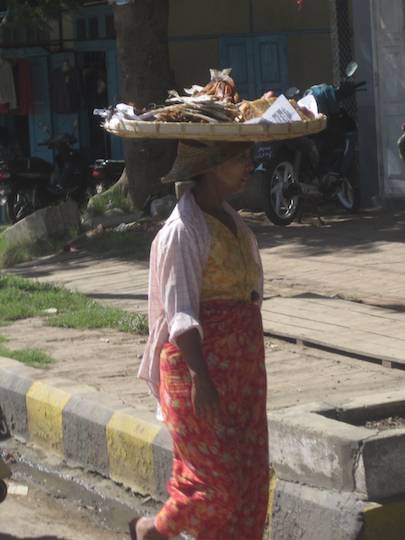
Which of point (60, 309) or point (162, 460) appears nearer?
point (162, 460)

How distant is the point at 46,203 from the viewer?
1614 centimetres

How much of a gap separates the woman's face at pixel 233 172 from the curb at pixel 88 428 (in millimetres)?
1865

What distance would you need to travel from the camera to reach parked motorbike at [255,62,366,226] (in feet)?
42.1

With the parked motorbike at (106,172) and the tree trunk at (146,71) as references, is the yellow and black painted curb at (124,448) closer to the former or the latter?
the tree trunk at (146,71)

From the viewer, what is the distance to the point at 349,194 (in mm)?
13531

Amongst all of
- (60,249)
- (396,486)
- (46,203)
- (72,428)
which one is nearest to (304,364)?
(72,428)

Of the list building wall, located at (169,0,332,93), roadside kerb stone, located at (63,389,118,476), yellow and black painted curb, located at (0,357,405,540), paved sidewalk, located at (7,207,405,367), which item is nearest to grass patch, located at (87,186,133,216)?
paved sidewalk, located at (7,207,405,367)

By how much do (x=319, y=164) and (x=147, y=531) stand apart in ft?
29.5

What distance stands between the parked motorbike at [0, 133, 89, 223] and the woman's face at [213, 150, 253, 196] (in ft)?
38.6

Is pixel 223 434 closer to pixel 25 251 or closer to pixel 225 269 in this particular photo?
pixel 225 269

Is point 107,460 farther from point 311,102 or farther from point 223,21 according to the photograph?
point 223,21

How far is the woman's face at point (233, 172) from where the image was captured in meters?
4.33

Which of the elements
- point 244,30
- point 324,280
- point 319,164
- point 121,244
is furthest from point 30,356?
point 244,30

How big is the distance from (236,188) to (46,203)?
39.2 ft
